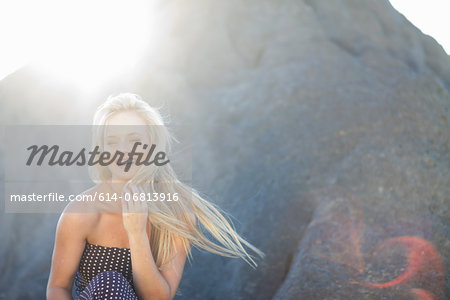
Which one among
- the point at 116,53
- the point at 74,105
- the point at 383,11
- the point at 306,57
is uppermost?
the point at 383,11

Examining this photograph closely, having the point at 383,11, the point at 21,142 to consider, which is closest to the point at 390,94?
the point at 383,11

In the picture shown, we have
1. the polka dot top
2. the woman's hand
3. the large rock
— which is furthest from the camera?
the large rock

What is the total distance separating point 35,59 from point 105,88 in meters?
1.07

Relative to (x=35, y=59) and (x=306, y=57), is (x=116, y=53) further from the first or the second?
(x=306, y=57)

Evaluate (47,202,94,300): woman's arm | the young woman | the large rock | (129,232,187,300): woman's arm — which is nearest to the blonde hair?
the young woman

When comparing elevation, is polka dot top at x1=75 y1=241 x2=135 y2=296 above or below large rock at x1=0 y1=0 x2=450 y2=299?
below

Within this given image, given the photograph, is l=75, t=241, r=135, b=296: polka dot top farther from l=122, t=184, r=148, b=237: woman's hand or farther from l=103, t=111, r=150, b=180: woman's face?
l=103, t=111, r=150, b=180: woman's face

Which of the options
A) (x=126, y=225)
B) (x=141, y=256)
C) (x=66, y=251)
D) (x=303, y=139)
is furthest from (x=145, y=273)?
(x=303, y=139)

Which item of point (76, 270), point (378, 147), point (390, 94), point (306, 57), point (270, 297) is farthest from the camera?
point (306, 57)

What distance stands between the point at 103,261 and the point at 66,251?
169mm

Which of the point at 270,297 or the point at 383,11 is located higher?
the point at 383,11

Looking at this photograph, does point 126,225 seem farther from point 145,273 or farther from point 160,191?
point 160,191

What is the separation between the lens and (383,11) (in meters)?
5.42

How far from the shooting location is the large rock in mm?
3545
